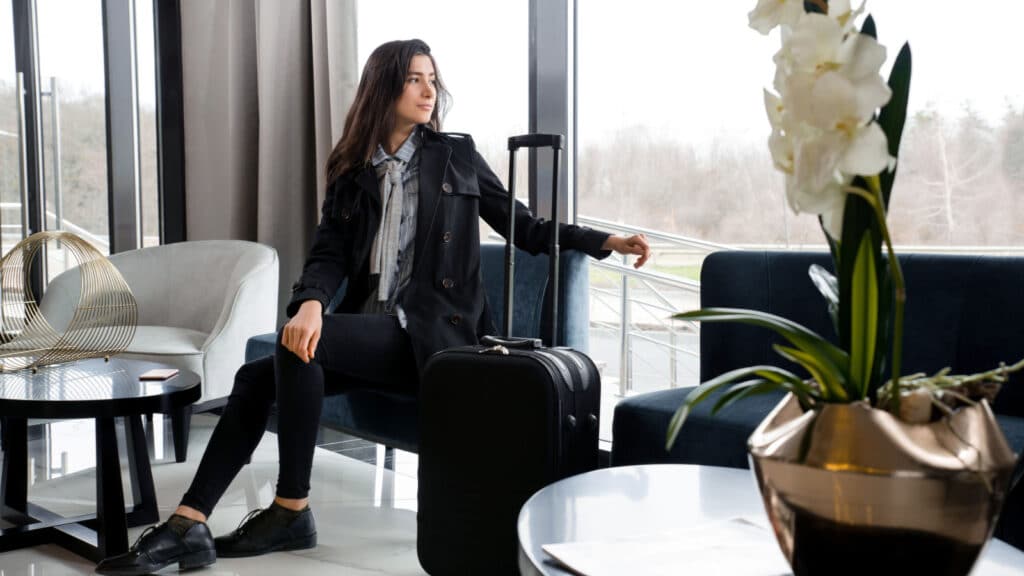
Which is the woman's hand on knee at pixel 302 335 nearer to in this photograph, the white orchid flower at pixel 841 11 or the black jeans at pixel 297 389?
the black jeans at pixel 297 389

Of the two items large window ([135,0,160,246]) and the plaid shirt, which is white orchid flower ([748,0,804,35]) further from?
large window ([135,0,160,246])

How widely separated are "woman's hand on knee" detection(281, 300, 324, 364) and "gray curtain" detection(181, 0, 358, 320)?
1.53m

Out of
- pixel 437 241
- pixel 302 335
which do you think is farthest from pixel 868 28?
pixel 437 241

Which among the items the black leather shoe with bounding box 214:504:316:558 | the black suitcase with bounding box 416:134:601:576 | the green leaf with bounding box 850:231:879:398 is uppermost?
the green leaf with bounding box 850:231:879:398

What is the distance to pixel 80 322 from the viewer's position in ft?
10.7

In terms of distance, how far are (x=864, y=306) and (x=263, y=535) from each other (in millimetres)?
1879

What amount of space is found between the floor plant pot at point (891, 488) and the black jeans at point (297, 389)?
5.59ft

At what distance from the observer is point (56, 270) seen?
5.59 m

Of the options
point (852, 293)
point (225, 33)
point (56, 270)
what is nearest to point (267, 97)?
point (225, 33)

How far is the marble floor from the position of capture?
7.85 ft

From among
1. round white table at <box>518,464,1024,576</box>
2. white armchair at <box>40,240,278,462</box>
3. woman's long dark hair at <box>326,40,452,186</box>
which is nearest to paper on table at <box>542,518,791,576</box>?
round white table at <box>518,464,1024,576</box>

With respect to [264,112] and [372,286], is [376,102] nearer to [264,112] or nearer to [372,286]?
[372,286]

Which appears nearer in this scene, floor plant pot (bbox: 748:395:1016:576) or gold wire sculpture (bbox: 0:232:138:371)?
floor plant pot (bbox: 748:395:1016:576)

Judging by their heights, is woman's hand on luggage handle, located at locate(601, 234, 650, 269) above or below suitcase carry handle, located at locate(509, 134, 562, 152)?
below
